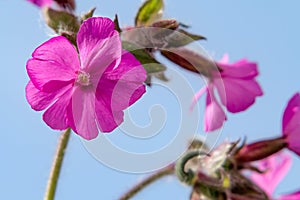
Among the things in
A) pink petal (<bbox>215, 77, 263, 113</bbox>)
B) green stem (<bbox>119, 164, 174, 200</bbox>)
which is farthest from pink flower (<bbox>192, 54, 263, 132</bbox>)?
green stem (<bbox>119, 164, 174, 200</bbox>)

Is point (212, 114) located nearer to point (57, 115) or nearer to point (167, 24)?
point (167, 24)

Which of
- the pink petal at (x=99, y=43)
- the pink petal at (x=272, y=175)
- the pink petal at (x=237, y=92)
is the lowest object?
the pink petal at (x=272, y=175)

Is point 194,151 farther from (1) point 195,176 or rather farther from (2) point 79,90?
(2) point 79,90

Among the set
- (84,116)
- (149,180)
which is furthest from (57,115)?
(149,180)

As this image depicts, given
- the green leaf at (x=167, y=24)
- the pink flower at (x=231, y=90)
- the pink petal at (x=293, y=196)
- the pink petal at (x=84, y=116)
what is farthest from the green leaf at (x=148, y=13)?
the pink petal at (x=293, y=196)

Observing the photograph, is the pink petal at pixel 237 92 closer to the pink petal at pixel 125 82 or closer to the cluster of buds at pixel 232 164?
the cluster of buds at pixel 232 164

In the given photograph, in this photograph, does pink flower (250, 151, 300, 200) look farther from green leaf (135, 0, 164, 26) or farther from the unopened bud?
green leaf (135, 0, 164, 26)
